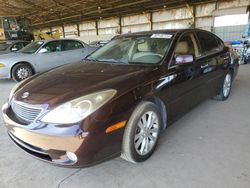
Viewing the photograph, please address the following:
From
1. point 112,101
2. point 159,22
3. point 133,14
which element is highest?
point 133,14

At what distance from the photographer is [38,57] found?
22.0 ft

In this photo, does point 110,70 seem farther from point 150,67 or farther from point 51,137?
point 51,137

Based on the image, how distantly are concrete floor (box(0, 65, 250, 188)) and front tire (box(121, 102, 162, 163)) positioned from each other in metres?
0.13

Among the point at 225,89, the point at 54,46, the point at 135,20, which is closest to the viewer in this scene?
the point at 225,89

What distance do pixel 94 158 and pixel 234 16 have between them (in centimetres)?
1439

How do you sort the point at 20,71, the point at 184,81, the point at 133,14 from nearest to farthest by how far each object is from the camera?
1. the point at 184,81
2. the point at 20,71
3. the point at 133,14

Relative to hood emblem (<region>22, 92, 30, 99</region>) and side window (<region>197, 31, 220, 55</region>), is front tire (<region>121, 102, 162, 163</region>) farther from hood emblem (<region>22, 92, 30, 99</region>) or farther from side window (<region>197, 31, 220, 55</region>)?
side window (<region>197, 31, 220, 55</region>)

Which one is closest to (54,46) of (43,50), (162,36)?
(43,50)

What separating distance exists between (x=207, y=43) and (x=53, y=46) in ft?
17.4

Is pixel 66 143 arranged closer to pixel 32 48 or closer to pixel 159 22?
pixel 32 48

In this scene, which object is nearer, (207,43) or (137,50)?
(137,50)

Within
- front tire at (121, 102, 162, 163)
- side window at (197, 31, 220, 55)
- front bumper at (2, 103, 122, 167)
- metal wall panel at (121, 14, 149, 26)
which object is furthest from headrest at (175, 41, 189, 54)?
metal wall panel at (121, 14, 149, 26)

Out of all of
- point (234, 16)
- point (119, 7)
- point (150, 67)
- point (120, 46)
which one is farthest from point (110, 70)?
point (119, 7)

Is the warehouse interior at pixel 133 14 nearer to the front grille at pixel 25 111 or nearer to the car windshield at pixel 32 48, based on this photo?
the car windshield at pixel 32 48
